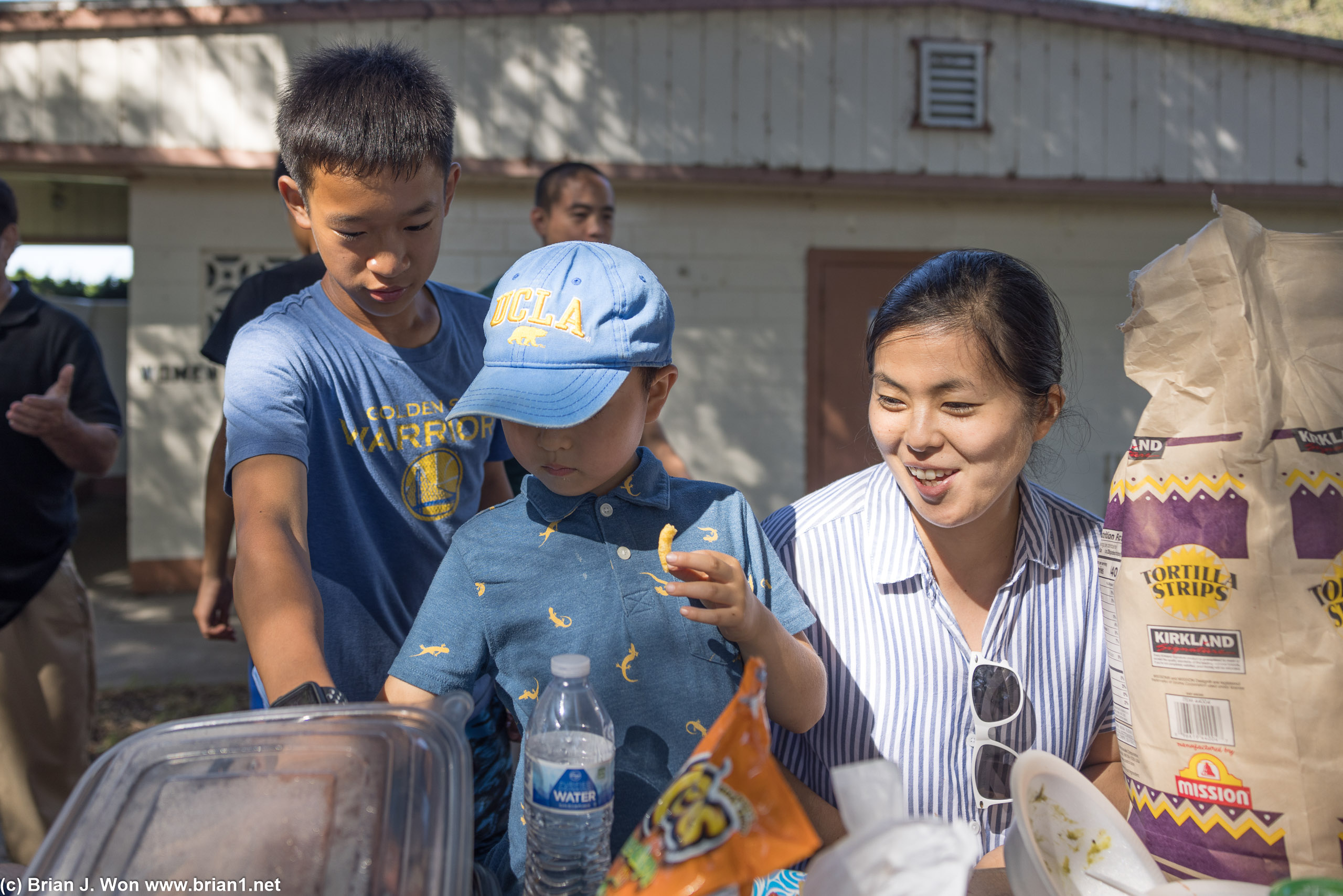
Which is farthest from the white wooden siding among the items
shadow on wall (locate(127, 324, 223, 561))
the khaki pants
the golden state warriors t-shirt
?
the golden state warriors t-shirt

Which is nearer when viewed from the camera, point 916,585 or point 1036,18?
point 916,585

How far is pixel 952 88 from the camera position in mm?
7191

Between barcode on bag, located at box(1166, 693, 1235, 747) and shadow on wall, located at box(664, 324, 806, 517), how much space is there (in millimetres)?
6144

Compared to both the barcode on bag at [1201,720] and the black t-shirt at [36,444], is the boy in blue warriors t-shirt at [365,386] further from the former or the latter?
the black t-shirt at [36,444]

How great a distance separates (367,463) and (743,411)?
582 cm

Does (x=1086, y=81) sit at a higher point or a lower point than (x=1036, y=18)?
lower

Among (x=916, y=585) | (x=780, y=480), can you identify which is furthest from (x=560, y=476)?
(x=780, y=480)

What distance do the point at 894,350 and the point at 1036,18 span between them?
6757 millimetres

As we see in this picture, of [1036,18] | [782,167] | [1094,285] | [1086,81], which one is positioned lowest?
[1094,285]

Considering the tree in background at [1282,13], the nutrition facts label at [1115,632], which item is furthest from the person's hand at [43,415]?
the tree in background at [1282,13]

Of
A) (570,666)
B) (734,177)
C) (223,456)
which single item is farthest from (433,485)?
(734,177)

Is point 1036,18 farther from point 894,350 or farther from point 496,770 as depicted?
point 496,770

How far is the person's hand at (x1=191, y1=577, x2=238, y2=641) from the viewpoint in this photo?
2.62 m

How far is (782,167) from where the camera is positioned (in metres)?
7.12
